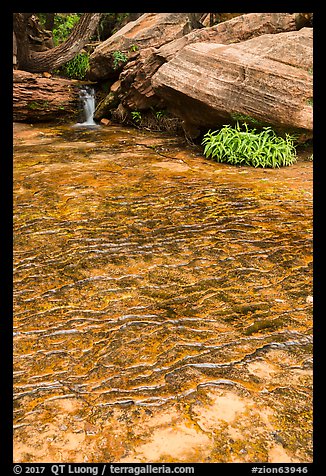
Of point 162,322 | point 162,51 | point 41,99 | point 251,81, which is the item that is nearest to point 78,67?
point 41,99

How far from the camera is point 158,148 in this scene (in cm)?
931

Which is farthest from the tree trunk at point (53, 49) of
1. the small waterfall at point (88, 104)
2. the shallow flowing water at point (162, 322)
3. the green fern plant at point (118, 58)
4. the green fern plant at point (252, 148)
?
the shallow flowing water at point (162, 322)

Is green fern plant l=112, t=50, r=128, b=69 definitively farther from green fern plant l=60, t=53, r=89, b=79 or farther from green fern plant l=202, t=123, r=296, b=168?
green fern plant l=202, t=123, r=296, b=168

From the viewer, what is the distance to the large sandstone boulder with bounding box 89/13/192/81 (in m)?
11.4

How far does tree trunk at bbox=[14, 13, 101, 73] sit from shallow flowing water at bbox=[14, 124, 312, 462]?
6793 millimetres

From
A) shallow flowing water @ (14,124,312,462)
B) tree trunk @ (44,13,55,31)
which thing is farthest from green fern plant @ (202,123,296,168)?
tree trunk @ (44,13,55,31)

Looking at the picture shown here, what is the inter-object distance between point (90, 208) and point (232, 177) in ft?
8.89

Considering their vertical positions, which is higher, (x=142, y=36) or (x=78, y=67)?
(x=142, y=36)

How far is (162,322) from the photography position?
3383mm

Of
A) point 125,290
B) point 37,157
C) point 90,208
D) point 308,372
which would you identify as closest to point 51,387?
point 125,290

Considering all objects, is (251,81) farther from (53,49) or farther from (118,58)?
(53,49)

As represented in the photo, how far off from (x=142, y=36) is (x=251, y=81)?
5.01 meters

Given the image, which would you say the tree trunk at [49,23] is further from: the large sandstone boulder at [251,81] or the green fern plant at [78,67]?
the large sandstone boulder at [251,81]

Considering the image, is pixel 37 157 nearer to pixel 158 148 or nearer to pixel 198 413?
pixel 158 148
